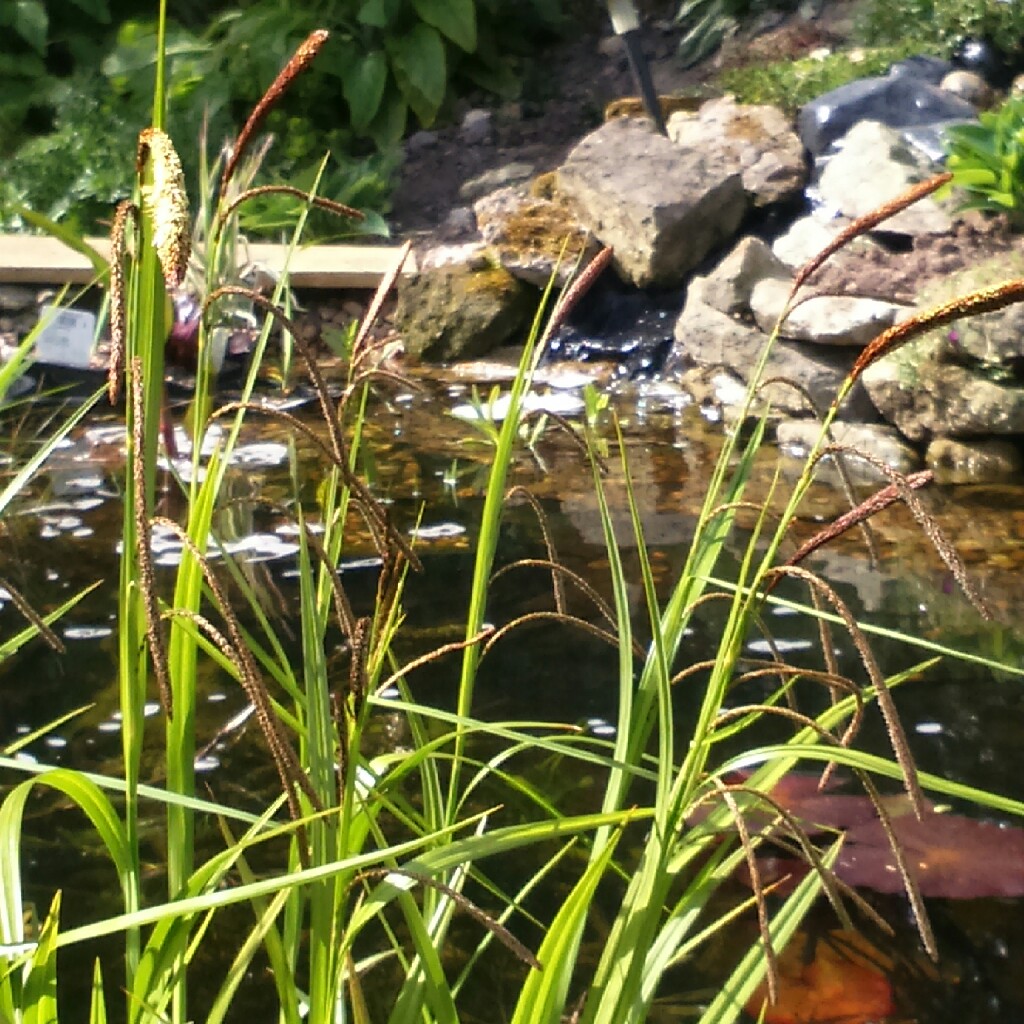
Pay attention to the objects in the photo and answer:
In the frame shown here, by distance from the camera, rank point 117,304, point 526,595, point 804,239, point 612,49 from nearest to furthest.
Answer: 1. point 117,304
2. point 526,595
3. point 804,239
4. point 612,49

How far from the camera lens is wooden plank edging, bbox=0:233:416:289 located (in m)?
5.40

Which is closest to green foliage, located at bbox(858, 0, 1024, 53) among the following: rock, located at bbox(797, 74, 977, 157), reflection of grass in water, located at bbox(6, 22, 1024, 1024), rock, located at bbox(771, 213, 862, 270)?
rock, located at bbox(797, 74, 977, 157)

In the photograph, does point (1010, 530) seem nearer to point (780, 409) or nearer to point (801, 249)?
point (780, 409)

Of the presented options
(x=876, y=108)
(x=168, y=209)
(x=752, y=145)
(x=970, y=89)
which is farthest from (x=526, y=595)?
(x=970, y=89)

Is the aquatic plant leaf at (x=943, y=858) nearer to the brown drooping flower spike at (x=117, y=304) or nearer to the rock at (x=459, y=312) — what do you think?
the brown drooping flower spike at (x=117, y=304)

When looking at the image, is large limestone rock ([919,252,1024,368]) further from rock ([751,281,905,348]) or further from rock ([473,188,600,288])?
rock ([473,188,600,288])

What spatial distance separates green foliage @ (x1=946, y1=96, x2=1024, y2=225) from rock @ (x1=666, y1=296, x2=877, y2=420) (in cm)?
70

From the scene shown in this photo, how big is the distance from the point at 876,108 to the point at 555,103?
2782 mm

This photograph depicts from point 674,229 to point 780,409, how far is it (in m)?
1.14

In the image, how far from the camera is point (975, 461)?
3.75 metres

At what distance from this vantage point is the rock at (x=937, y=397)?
3.72 metres

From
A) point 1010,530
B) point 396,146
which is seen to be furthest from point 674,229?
point 396,146

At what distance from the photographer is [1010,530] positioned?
3248mm

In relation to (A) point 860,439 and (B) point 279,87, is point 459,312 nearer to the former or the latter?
(A) point 860,439
